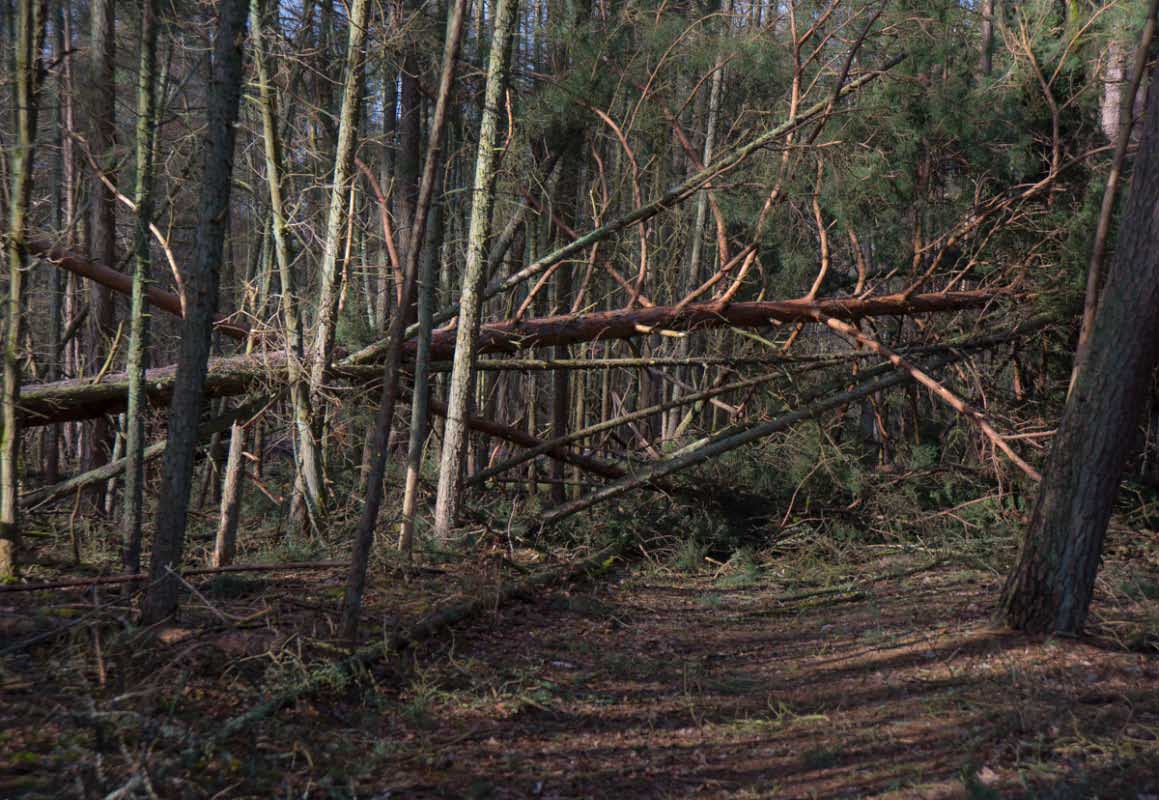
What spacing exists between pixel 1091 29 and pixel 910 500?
17.1 ft

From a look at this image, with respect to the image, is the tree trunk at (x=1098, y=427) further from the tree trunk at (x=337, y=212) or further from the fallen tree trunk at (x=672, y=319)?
the tree trunk at (x=337, y=212)

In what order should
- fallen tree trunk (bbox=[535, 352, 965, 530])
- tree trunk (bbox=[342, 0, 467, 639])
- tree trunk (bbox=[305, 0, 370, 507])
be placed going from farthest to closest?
fallen tree trunk (bbox=[535, 352, 965, 530]) < tree trunk (bbox=[305, 0, 370, 507]) < tree trunk (bbox=[342, 0, 467, 639])

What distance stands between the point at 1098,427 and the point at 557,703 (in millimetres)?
3727

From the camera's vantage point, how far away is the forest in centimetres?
438

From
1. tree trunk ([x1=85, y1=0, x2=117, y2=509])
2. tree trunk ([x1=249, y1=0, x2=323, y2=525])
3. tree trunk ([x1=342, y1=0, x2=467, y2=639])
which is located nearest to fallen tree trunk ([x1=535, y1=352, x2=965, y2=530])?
tree trunk ([x1=249, y1=0, x2=323, y2=525])

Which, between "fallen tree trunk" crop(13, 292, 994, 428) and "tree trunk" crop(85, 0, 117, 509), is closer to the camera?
"fallen tree trunk" crop(13, 292, 994, 428)

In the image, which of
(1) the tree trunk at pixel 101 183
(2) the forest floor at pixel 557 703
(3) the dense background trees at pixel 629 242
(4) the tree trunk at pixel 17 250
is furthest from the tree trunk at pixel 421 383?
(1) the tree trunk at pixel 101 183

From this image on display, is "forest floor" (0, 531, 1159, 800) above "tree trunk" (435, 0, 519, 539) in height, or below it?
below

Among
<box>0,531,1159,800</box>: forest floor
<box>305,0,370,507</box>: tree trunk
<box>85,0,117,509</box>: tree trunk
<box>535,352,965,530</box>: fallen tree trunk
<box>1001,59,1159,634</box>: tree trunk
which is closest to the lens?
<box>0,531,1159,800</box>: forest floor

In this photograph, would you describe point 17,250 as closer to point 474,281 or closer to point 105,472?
point 105,472

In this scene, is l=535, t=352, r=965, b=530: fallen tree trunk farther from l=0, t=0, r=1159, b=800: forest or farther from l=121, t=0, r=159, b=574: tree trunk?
l=121, t=0, r=159, b=574: tree trunk

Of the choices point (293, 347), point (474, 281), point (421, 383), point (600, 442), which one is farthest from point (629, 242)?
point (421, 383)

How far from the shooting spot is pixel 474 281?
7.33 m

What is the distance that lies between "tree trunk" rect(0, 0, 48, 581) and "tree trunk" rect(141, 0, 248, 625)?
5.60ft
